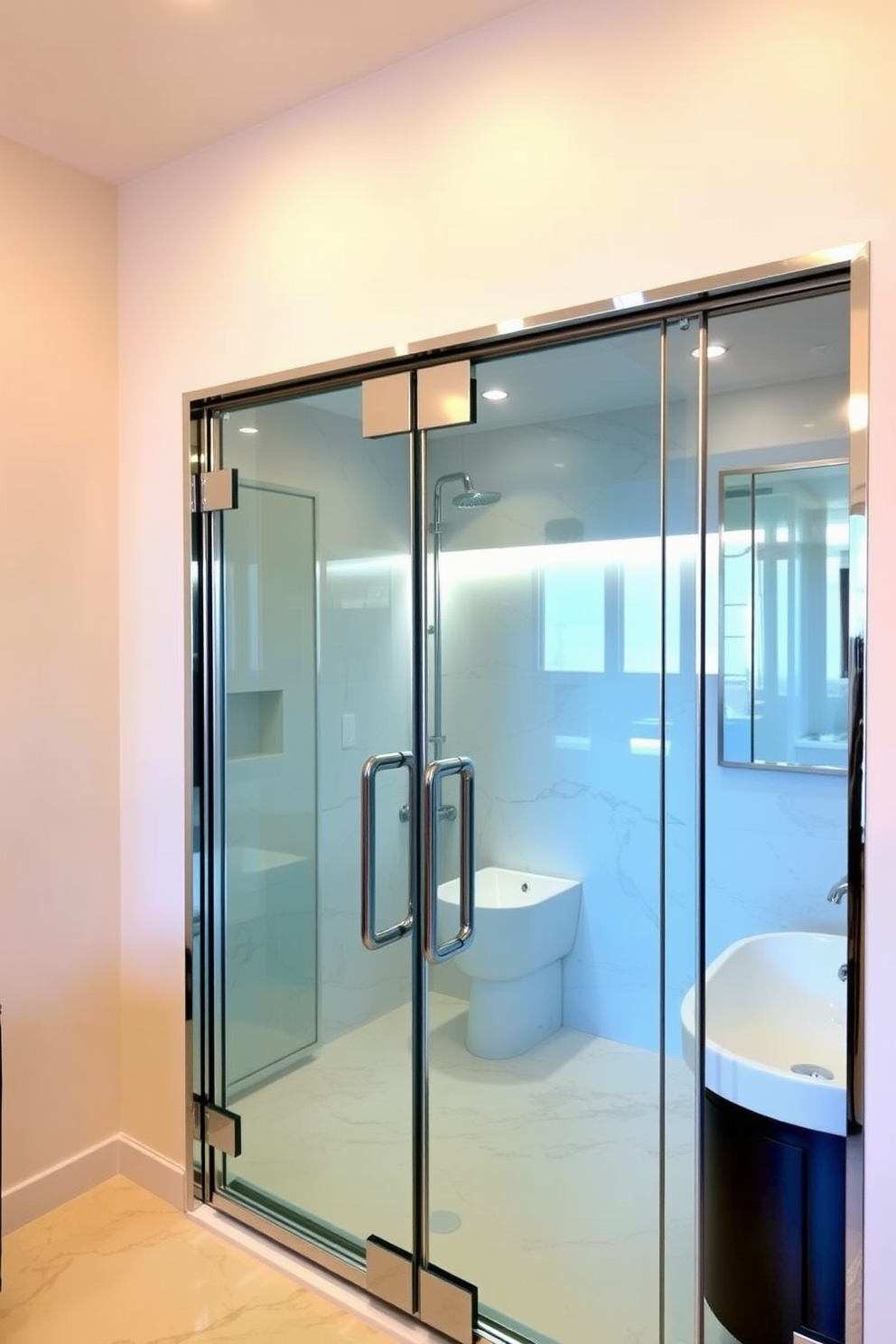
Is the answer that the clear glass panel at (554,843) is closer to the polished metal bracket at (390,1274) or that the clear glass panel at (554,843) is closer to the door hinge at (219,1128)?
the polished metal bracket at (390,1274)

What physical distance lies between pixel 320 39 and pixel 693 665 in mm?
1490

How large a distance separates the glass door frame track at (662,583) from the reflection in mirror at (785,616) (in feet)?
0.13

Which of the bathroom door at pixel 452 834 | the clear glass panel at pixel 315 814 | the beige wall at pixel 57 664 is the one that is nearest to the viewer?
the bathroom door at pixel 452 834

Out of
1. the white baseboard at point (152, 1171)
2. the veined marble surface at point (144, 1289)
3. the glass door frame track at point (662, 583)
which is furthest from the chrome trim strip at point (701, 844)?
the white baseboard at point (152, 1171)

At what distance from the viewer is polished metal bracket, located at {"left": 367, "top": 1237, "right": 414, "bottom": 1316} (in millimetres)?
2002

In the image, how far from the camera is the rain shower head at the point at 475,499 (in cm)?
187

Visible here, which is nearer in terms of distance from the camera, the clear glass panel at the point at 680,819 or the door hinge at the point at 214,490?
the clear glass panel at the point at 680,819

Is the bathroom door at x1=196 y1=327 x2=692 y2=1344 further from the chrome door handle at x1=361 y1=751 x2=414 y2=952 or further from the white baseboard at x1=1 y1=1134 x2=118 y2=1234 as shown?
the white baseboard at x1=1 y1=1134 x2=118 y2=1234

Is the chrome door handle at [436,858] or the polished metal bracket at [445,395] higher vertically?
the polished metal bracket at [445,395]

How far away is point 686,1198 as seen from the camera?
1.67m

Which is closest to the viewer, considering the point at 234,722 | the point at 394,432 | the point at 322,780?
the point at 394,432

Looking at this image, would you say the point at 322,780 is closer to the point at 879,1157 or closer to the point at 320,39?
the point at 879,1157

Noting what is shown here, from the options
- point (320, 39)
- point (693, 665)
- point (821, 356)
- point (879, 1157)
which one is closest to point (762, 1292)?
point (879, 1157)

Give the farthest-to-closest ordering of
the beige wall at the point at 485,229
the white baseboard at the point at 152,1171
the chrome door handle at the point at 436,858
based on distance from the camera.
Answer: the white baseboard at the point at 152,1171 < the chrome door handle at the point at 436,858 < the beige wall at the point at 485,229
